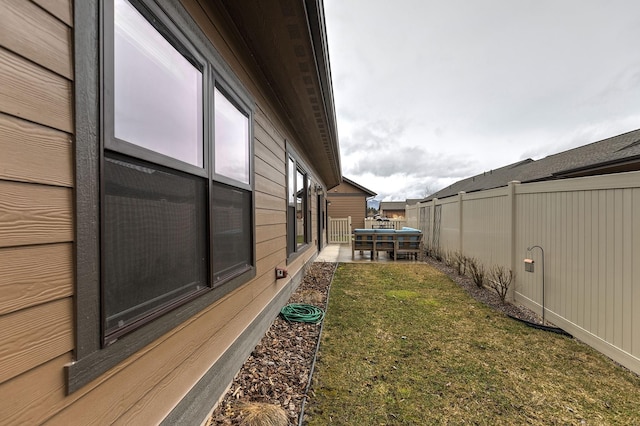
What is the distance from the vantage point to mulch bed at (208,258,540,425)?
203cm

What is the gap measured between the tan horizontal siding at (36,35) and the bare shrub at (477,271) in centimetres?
609

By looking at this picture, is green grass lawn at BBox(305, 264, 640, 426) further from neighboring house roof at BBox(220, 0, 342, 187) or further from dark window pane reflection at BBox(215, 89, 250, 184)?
neighboring house roof at BBox(220, 0, 342, 187)

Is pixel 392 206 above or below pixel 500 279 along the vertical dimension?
above

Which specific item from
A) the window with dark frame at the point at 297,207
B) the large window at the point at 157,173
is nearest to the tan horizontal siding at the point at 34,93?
the large window at the point at 157,173

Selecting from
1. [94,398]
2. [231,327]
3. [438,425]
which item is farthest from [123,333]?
[438,425]

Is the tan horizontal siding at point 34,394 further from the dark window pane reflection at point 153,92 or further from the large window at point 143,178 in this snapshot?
the dark window pane reflection at point 153,92

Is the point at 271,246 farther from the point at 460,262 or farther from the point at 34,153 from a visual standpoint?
the point at 460,262

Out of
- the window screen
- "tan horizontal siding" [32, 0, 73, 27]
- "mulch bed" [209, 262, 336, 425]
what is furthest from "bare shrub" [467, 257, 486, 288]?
"tan horizontal siding" [32, 0, 73, 27]

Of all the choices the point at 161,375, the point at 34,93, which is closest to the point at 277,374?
the point at 161,375

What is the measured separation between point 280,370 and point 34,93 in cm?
254

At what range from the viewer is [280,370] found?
8.39 ft

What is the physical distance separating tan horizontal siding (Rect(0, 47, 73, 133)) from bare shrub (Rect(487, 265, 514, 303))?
534 centimetres

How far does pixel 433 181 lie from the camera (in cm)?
7256

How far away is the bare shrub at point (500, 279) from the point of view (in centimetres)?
440
